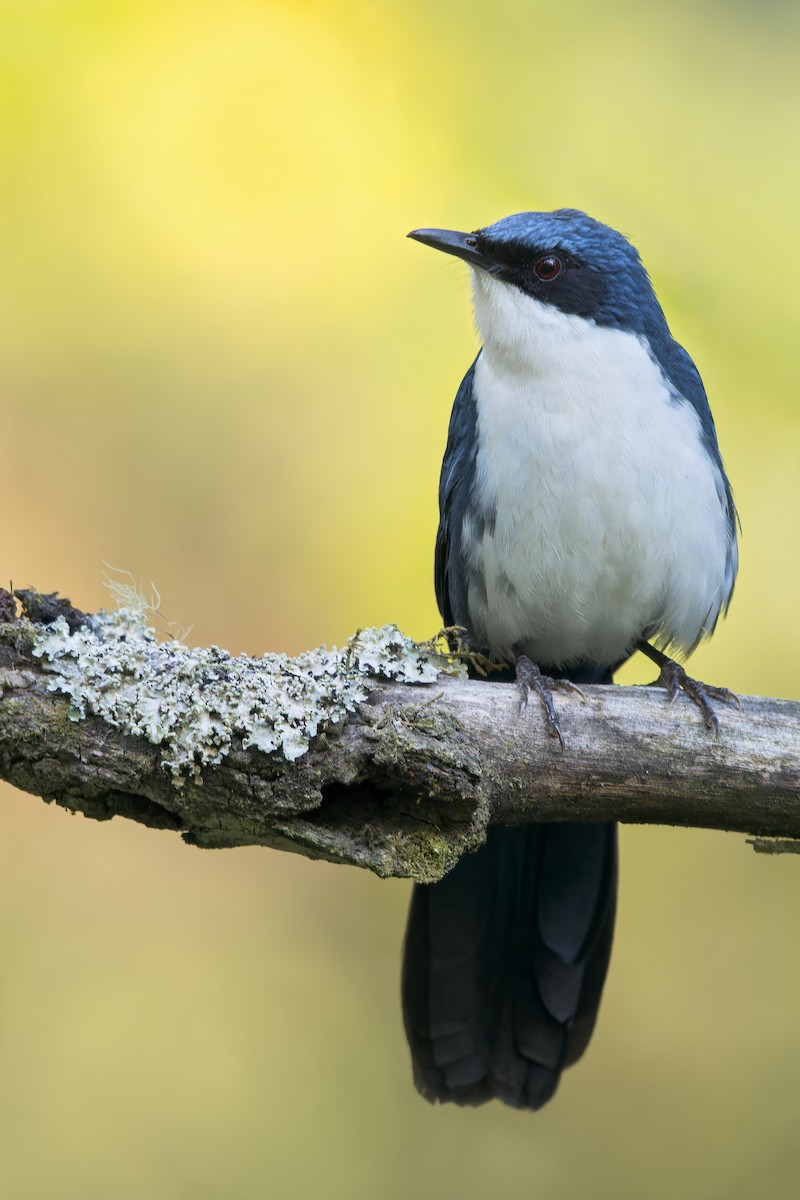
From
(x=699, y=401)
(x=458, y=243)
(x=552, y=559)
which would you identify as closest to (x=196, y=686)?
(x=552, y=559)

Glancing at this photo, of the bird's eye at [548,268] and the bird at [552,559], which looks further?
the bird's eye at [548,268]

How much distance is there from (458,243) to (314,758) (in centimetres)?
206

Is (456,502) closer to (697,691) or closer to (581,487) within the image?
(581,487)

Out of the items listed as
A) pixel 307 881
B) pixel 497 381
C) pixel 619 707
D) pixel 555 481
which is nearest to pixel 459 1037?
pixel 307 881

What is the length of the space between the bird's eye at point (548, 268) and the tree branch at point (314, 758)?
1.55 m

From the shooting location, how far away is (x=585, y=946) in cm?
450

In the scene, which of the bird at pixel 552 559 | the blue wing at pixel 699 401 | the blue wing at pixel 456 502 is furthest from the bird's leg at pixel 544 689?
the blue wing at pixel 699 401

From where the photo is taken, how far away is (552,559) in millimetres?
3982

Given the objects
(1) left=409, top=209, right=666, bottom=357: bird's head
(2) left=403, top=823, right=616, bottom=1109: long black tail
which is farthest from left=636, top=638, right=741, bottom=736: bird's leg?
(1) left=409, top=209, right=666, bottom=357: bird's head

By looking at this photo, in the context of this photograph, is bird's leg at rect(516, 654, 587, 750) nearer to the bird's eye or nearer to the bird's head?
the bird's head

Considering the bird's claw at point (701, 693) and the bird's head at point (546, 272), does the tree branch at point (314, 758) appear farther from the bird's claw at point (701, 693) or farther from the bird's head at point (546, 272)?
the bird's head at point (546, 272)

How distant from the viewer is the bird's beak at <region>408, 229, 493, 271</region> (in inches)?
164

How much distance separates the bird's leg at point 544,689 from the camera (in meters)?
3.30

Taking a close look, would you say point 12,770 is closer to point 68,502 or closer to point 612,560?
point 612,560
